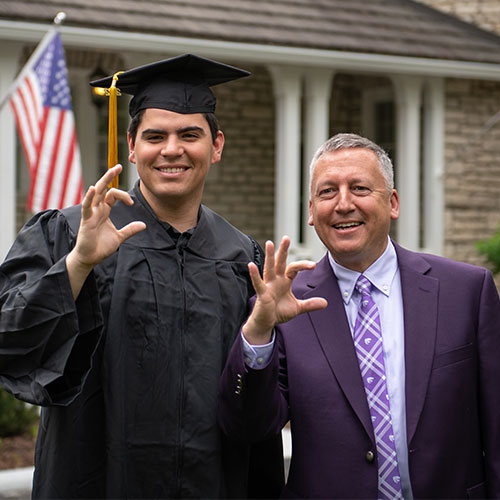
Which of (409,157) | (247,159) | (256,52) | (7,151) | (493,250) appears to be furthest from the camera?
(247,159)

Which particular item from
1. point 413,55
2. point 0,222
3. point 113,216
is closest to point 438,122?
point 413,55

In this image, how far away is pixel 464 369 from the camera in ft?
9.56

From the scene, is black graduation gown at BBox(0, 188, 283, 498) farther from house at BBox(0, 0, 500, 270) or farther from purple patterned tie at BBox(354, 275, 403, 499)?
house at BBox(0, 0, 500, 270)

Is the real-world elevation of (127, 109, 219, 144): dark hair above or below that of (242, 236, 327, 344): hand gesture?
above

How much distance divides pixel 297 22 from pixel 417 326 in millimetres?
7803

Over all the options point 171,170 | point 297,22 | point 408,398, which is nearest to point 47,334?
point 171,170

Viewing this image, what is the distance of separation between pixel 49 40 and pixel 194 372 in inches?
194

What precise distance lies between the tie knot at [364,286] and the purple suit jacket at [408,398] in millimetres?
87

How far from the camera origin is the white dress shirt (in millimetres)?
2858

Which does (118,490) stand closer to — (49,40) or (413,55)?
(49,40)

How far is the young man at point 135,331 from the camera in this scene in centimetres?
284

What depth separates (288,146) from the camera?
34.0ft

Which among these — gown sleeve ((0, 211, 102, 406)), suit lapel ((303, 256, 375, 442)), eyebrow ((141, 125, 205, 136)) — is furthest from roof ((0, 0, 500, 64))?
suit lapel ((303, 256, 375, 442))

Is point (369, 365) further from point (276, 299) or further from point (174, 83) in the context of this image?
point (174, 83)
